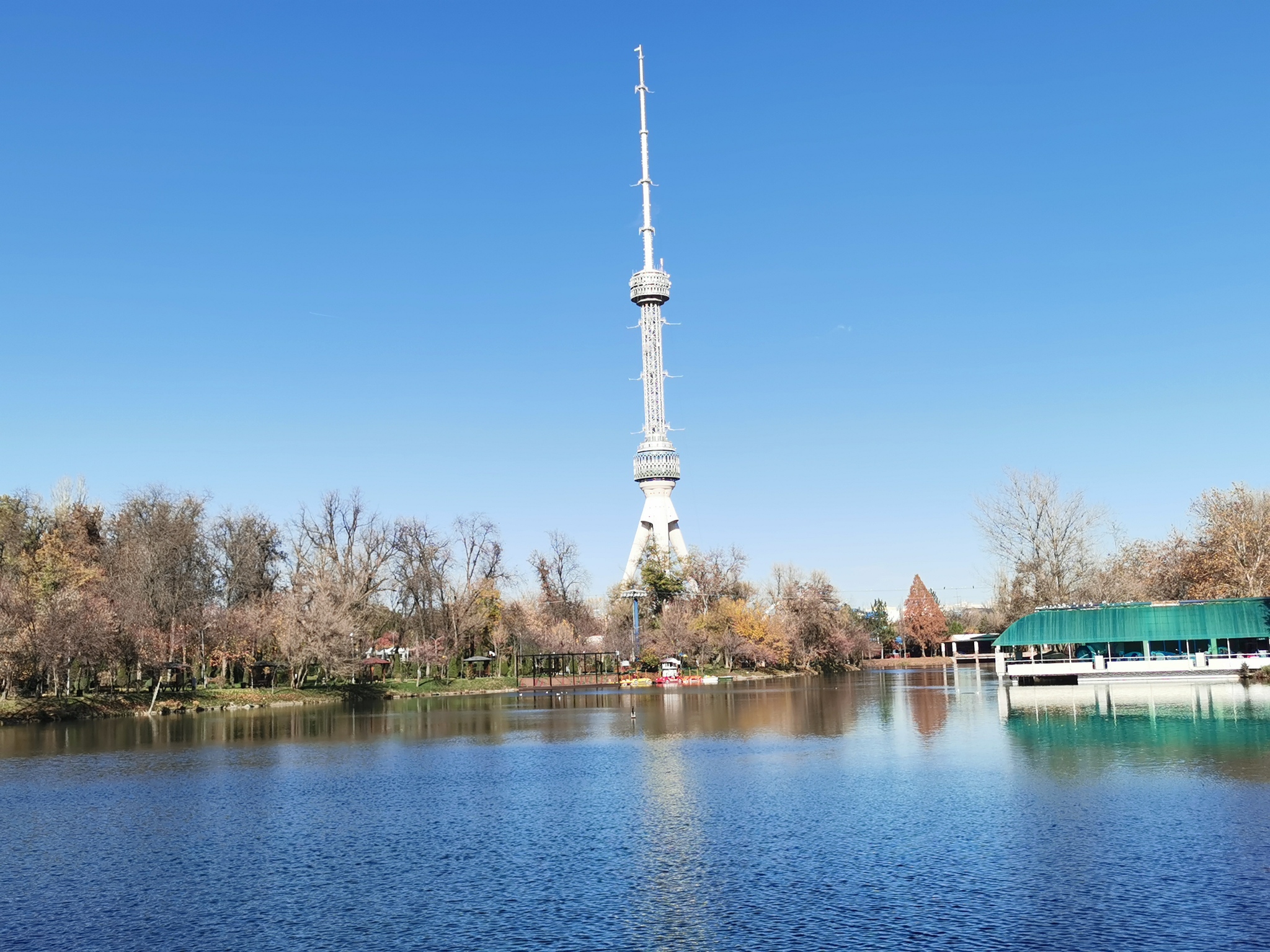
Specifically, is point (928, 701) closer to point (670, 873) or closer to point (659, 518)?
point (670, 873)

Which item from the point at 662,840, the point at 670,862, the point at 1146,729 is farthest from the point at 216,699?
the point at 670,862

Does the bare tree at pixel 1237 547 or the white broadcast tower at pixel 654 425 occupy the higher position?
the white broadcast tower at pixel 654 425

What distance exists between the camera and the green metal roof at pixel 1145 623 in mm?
65188

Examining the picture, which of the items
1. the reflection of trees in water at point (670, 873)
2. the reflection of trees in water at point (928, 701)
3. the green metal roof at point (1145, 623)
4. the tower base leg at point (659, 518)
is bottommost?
the reflection of trees in water at point (928, 701)

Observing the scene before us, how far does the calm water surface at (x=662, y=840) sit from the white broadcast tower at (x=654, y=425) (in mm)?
95624

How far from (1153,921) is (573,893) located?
369 inches

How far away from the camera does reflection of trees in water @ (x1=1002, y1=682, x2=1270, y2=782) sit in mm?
30188

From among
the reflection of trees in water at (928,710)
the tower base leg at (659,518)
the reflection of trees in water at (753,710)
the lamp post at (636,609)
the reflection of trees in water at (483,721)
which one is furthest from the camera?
the tower base leg at (659,518)

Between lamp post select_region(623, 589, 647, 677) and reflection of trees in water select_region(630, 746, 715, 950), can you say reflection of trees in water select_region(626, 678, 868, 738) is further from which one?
reflection of trees in water select_region(630, 746, 715, 950)

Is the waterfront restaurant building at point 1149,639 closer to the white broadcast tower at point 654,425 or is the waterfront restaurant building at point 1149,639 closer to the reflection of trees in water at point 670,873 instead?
the reflection of trees in water at point 670,873

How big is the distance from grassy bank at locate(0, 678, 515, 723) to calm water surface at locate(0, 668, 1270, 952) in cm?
1461

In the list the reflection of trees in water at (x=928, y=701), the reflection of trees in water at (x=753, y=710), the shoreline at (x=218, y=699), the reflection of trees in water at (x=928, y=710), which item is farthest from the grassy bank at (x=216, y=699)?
the reflection of trees in water at (x=928, y=710)

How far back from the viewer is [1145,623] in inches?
2662

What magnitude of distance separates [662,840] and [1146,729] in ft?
82.7
